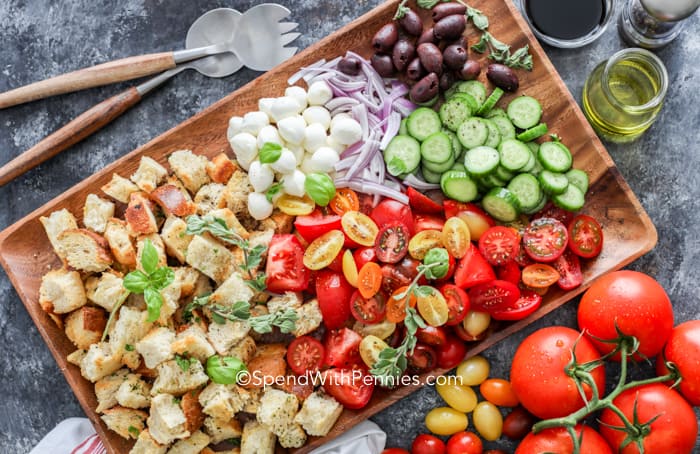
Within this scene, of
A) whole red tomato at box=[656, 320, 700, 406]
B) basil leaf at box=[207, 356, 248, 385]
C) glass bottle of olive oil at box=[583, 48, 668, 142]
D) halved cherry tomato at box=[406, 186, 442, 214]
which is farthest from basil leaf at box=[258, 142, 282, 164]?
whole red tomato at box=[656, 320, 700, 406]

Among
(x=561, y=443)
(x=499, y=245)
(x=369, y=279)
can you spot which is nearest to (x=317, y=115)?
(x=369, y=279)

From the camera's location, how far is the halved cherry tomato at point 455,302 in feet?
9.28

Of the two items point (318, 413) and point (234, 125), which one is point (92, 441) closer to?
point (318, 413)

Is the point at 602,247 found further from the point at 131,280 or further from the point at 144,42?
the point at 144,42

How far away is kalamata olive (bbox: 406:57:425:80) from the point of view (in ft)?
9.75

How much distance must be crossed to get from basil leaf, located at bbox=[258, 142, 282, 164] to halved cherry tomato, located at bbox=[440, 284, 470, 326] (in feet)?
3.00

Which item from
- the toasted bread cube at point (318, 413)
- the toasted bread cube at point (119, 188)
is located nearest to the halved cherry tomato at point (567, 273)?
the toasted bread cube at point (318, 413)

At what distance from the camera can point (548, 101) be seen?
120 inches

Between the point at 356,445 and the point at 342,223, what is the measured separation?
3.34 feet

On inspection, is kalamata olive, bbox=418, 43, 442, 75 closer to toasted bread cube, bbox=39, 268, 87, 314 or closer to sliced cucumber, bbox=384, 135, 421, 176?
sliced cucumber, bbox=384, 135, 421, 176

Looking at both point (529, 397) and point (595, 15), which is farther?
point (595, 15)

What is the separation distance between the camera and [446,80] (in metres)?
2.99

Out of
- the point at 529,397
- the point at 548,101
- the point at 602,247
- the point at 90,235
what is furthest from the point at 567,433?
the point at 90,235

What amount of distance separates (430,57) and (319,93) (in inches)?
20.3
